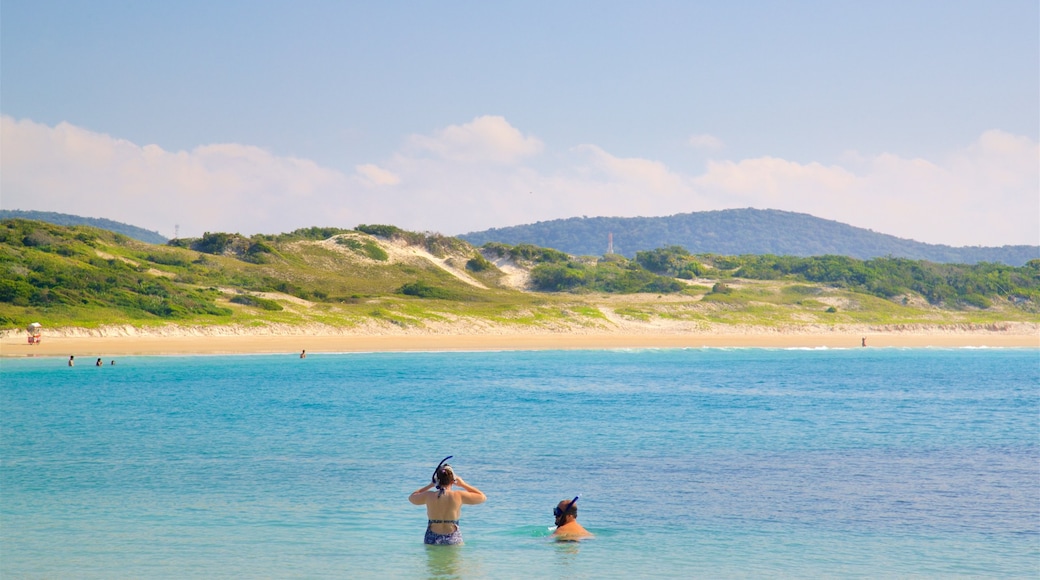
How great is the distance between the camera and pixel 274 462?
1995cm

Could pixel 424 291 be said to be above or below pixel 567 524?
above

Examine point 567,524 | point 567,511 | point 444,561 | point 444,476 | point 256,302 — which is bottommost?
point 444,561

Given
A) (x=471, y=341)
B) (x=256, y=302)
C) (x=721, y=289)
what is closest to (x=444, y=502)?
(x=471, y=341)

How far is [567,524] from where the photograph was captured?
45.4 ft

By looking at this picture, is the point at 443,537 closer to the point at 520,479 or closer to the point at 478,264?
the point at 520,479

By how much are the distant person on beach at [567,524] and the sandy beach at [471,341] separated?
43363 mm

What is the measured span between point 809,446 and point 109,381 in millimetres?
29286

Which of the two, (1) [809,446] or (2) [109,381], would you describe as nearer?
(1) [809,446]

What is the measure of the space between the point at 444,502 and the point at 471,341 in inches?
2095

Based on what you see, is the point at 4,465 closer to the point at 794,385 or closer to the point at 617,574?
the point at 617,574

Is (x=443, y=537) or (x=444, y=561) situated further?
(x=443, y=537)

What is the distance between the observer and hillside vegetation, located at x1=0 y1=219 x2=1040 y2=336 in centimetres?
6506

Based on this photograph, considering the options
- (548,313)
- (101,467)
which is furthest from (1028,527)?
(548,313)

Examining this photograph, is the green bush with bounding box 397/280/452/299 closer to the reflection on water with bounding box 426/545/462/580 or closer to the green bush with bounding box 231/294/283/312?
the green bush with bounding box 231/294/283/312
